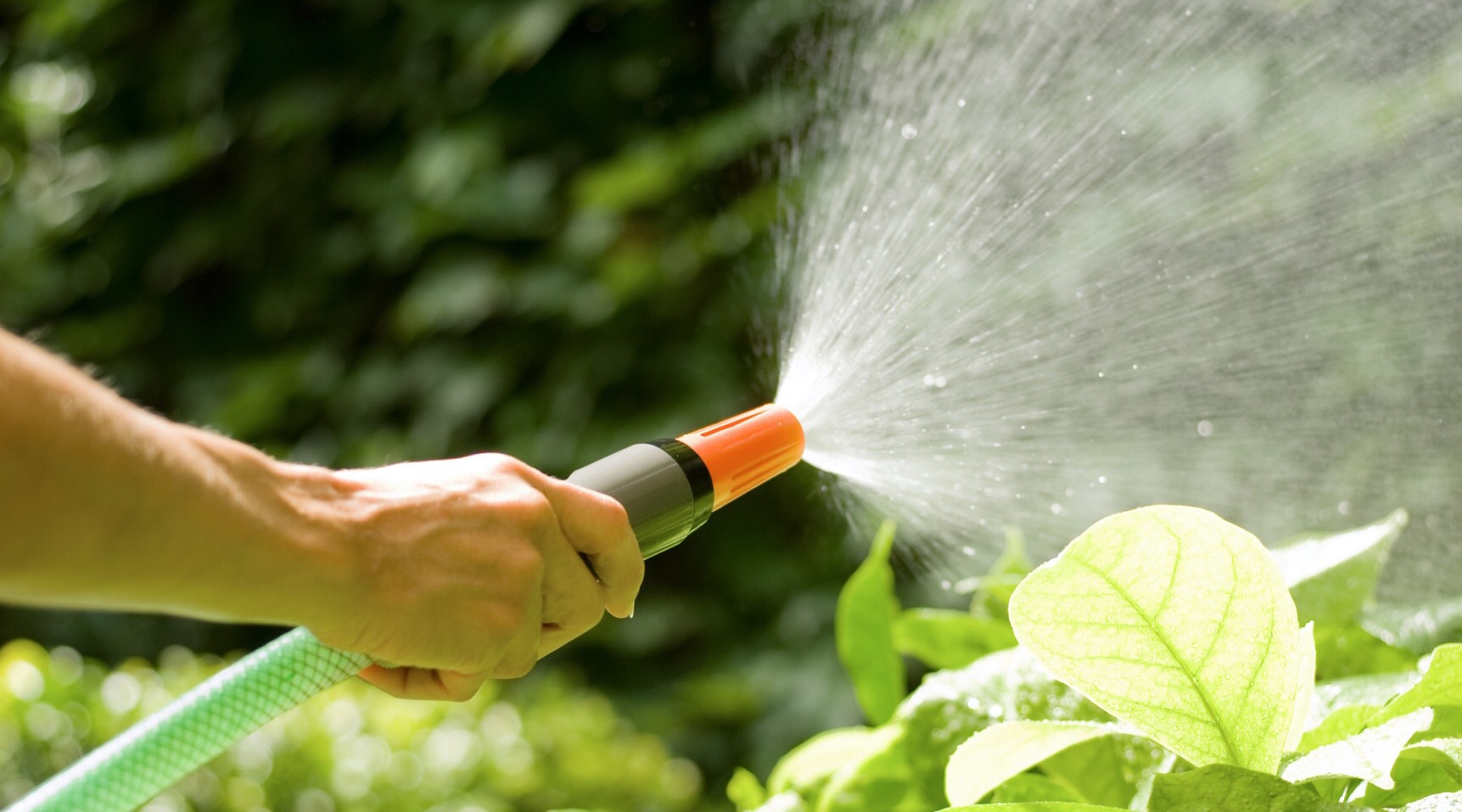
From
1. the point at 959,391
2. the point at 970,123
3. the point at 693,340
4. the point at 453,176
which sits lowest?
the point at 693,340

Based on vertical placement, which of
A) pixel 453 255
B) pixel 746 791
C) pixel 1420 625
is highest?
pixel 1420 625

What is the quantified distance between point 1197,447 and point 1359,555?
1.12 ft

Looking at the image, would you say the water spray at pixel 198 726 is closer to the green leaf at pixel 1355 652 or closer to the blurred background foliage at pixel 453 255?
the green leaf at pixel 1355 652

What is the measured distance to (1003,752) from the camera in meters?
0.33

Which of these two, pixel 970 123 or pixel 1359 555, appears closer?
pixel 1359 555

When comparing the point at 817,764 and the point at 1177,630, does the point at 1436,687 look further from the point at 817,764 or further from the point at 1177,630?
the point at 817,764

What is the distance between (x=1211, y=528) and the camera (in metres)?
0.30

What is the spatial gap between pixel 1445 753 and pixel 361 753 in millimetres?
1146

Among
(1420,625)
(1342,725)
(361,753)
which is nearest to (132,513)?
(1342,725)

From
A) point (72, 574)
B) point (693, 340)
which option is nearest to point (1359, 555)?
A: point (72, 574)

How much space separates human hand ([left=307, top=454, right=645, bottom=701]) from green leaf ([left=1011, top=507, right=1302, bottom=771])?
0.15 m

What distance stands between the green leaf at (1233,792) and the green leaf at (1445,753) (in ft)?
0.12

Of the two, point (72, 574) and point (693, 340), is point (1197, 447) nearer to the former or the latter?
point (72, 574)

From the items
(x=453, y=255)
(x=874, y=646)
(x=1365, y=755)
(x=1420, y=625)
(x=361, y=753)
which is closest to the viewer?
(x=1365, y=755)
